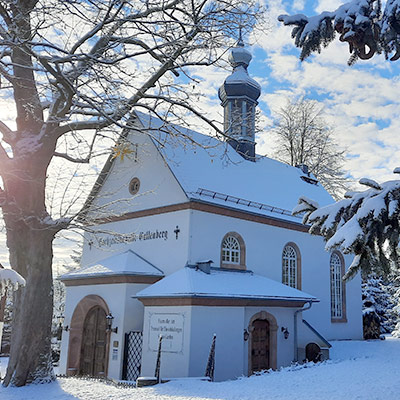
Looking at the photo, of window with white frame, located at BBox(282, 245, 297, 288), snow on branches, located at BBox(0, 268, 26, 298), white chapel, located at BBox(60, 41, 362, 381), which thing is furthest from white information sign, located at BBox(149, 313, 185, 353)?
window with white frame, located at BBox(282, 245, 297, 288)

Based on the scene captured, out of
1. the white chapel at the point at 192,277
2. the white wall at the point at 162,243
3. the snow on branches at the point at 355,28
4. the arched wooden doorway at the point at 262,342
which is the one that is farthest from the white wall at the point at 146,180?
the snow on branches at the point at 355,28

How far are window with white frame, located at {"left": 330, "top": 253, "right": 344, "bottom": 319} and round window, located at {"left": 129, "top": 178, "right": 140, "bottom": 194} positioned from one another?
10.6m

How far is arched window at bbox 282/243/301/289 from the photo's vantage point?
19719 millimetres

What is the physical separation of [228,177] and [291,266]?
490 cm

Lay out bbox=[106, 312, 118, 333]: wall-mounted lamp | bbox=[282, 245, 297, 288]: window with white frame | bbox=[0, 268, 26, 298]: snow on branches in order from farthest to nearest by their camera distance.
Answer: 1. bbox=[282, 245, 297, 288]: window with white frame
2. bbox=[106, 312, 118, 333]: wall-mounted lamp
3. bbox=[0, 268, 26, 298]: snow on branches

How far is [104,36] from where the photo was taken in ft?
33.5

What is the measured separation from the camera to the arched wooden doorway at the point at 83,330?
1638 centimetres

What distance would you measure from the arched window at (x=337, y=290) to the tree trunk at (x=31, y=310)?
49.2 ft

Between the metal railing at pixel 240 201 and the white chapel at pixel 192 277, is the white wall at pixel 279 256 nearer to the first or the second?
the white chapel at pixel 192 277

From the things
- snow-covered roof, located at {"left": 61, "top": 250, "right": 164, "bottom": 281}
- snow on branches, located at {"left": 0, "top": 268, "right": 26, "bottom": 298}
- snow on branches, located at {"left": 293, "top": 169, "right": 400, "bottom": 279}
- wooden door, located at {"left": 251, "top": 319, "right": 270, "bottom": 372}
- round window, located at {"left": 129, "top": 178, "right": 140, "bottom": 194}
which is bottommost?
wooden door, located at {"left": 251, "top": 319, "right": 270, "bottom": 372}

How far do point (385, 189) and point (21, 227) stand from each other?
8452mm

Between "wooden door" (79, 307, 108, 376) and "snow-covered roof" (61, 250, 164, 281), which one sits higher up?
"snow-covered roof" (61, 250, 164, 281)

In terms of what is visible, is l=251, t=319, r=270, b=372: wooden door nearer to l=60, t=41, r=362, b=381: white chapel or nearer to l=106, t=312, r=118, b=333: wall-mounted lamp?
l=60, t=41, r=362, b=381: white chapel

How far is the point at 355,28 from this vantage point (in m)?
4.98
